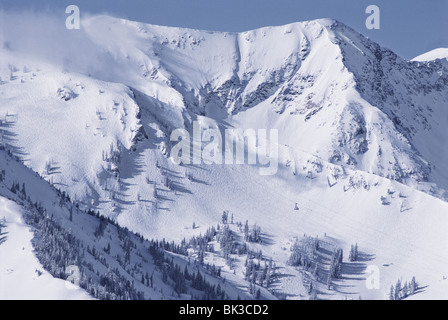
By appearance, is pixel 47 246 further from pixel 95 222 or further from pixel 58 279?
pixel 95 222

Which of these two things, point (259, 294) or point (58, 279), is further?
point (259, 294)
